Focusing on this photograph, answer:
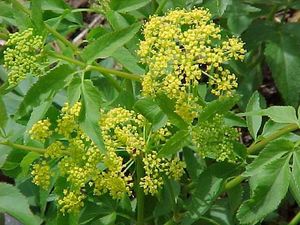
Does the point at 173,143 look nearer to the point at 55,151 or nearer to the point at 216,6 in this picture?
the point at 55,151

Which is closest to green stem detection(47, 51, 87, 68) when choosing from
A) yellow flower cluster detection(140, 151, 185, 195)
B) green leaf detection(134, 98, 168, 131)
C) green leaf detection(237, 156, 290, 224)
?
green leaf detection(134, 98, 168, 131)

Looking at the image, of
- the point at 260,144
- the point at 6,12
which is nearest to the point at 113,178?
the point at 260,144

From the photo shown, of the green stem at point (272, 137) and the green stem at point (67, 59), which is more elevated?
the green stem at point (67, 59)

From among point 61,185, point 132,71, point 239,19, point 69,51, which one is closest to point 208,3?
point 239,19

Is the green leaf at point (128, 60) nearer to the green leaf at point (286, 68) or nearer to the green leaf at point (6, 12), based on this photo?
the green leaf at point (6, 12)

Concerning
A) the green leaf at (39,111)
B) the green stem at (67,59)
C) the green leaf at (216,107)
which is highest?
the green stem at (67,59)

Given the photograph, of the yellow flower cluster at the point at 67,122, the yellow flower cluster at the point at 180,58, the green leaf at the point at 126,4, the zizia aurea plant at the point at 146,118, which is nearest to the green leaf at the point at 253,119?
the zizia aurea plant at the point at 146,118
